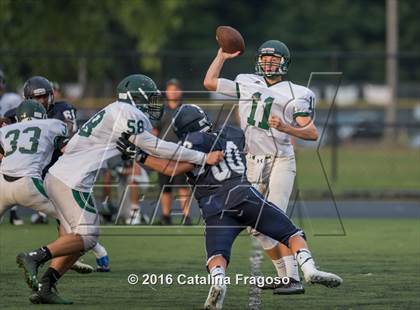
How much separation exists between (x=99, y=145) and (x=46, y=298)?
1167 mm

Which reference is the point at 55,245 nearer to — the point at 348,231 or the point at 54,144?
the point at 54,144

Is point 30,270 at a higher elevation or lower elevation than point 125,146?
lower

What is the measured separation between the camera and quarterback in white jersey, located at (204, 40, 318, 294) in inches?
346

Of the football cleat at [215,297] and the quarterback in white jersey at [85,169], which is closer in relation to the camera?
the football cleat at [215,297]

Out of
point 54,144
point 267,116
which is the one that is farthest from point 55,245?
point 267,116

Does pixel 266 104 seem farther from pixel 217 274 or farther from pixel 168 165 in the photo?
pixel 217 274

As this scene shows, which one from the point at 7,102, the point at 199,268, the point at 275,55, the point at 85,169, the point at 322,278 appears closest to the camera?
the point at 322,278

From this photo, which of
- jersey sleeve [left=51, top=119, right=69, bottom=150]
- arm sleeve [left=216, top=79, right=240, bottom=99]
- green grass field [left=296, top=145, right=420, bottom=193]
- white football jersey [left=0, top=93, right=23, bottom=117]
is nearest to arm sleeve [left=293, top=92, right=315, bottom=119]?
arm sleeve [left=216, top=79, right=240, bottom=99]

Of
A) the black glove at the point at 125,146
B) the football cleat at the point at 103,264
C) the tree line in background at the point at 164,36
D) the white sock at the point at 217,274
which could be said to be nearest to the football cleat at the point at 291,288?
the white sock at the point at 217,274

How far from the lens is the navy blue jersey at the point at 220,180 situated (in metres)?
8.15

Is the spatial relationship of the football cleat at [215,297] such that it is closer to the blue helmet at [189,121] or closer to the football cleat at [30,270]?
the blue helmet at [189,121]

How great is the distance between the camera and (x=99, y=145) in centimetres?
826

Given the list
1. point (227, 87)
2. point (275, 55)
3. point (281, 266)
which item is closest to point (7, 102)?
point (227, 87)

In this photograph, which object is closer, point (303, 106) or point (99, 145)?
point (99, 145)
